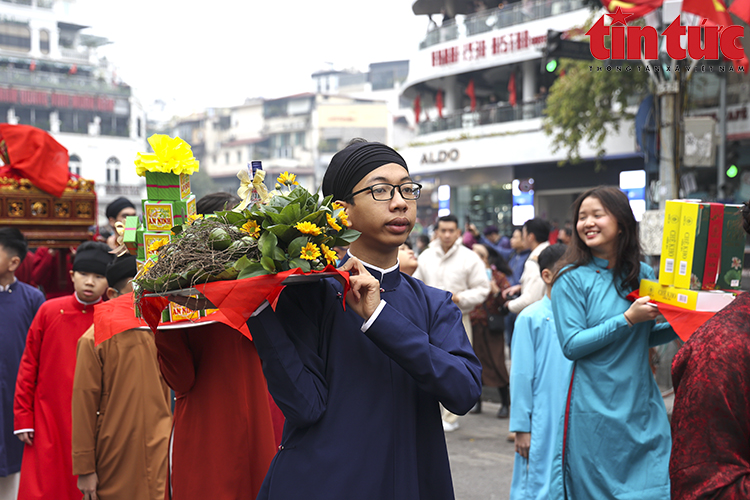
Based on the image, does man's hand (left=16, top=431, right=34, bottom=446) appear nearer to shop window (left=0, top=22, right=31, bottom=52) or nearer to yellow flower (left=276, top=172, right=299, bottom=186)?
yellow flower (left=276, top=172, right=299, bottom=186)

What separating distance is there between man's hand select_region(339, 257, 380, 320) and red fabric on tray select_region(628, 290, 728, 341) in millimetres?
1782

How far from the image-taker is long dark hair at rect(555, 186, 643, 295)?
341 cm

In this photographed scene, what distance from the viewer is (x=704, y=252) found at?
3.17 m

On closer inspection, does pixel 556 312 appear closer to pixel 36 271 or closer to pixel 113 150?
pixel 36 271

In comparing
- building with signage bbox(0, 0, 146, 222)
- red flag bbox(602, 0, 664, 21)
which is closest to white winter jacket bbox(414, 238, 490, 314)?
red flag bbox(602, 0, 664, 21)

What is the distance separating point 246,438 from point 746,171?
59.9 feet

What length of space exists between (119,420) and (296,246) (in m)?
2.16

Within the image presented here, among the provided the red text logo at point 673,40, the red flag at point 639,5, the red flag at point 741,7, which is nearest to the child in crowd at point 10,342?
the red flag at point 741,7

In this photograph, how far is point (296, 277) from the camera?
1.75 meters

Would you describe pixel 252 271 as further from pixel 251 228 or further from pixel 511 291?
pixel 511 291

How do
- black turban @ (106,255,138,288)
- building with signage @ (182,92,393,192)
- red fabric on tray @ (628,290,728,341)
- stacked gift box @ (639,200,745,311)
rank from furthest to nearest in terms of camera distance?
1. building with signage @ (182,92,393,192)
2. black turban @ (106,255,138,288)
3. stacked gift box @ (639,200,745,311)
4. red fabric on tray @ (628,290,728,341)

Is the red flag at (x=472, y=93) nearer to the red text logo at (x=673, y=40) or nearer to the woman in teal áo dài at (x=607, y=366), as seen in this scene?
the red text logo at (x=673, y=40)

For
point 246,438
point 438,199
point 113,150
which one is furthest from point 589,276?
point 113,150

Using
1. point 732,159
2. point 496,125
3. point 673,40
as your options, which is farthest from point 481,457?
point 496,125
